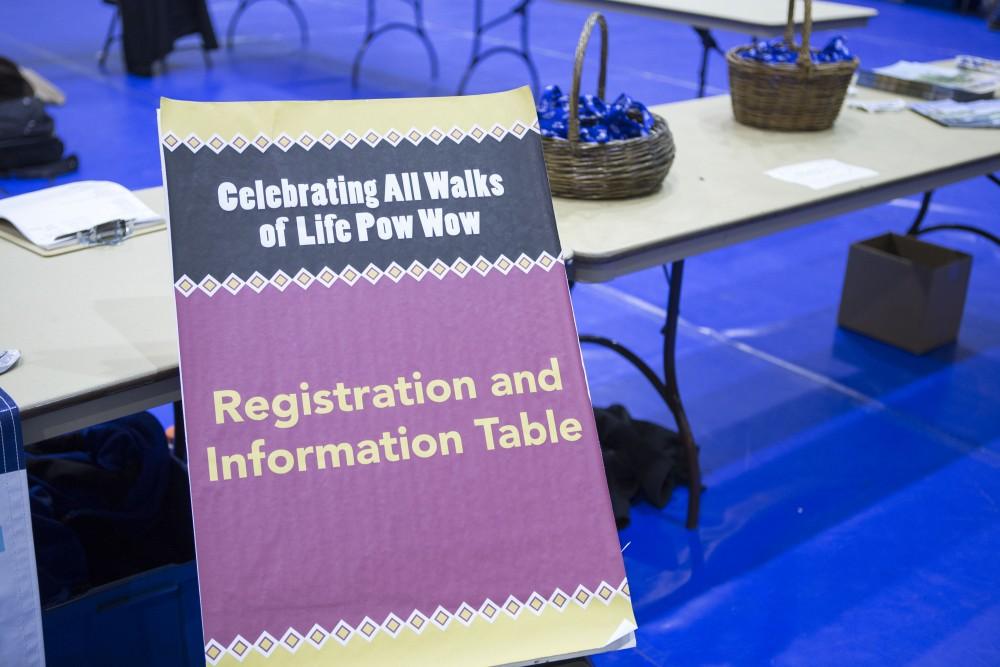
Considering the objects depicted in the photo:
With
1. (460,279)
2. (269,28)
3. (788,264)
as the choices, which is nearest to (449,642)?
(460,279)

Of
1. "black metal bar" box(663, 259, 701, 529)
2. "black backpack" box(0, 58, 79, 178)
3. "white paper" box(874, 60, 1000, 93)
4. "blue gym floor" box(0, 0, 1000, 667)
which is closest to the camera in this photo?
"blue gym floor" box(0, 0, 1000, 667)

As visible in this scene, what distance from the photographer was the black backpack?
4340 millimetres

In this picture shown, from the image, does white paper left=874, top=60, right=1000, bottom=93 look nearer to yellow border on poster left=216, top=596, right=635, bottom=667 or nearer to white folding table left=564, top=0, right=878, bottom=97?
white folding table left=564, top=0, right=878, bottom=97

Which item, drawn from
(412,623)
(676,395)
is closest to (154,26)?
(676,395)

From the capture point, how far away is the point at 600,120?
1.85 metres

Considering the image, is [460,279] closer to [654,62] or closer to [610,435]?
[610,435]

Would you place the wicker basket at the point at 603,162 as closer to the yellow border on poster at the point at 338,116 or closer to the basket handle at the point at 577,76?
the basket handle at the point at 577,76

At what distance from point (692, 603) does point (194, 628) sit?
3.19 ft

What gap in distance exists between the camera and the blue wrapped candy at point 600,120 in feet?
6.00

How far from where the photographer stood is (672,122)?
2.47 meters

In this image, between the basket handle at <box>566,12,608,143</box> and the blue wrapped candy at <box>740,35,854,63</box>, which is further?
the blue wrapped candy at <box>740,35,854,63</box>

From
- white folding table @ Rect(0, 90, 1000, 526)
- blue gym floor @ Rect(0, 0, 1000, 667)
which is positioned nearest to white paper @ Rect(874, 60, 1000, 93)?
white folding table @ Rect(0, 90, 1000, 526)

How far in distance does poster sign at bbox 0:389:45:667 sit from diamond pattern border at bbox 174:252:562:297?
28 centimetres

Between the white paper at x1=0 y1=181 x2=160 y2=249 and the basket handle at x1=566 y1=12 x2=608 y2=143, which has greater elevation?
the basket handle at x1=566 y1=12 x2=608 y2=143
